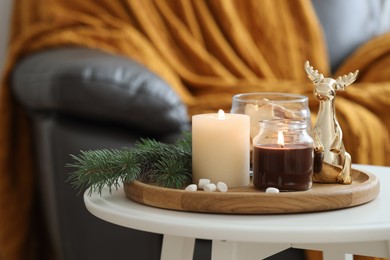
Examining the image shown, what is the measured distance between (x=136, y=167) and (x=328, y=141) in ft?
0.76

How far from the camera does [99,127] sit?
169 centimetres

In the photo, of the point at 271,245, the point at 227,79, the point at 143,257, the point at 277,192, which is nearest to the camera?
the point at 277,192

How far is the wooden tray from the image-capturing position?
83cm

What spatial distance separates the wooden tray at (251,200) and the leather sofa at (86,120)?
0.68 m

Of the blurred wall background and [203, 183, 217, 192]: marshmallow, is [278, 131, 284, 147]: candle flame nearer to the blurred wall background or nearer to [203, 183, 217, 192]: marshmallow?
[203, 183, 217, 192]: marshmallow

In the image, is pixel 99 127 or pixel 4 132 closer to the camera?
pixel 99 127

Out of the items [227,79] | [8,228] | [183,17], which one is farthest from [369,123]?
[8,228]

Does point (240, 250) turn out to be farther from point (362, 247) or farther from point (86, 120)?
point (86, 120)

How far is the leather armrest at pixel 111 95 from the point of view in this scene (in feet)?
5.25

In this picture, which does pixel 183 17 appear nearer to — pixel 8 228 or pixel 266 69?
pixel 266 69

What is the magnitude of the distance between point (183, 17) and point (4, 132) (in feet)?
2.01

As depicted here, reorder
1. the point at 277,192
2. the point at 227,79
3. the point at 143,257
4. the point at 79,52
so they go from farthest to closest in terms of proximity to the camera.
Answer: the point at 227,79 < the point at 79,52 < the point at 143,257 < the point at 277,192

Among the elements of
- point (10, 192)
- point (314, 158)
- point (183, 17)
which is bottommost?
point (10, 192)

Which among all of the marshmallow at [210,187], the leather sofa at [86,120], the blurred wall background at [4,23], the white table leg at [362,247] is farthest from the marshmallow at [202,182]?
the blurred wall background at [4,23]
